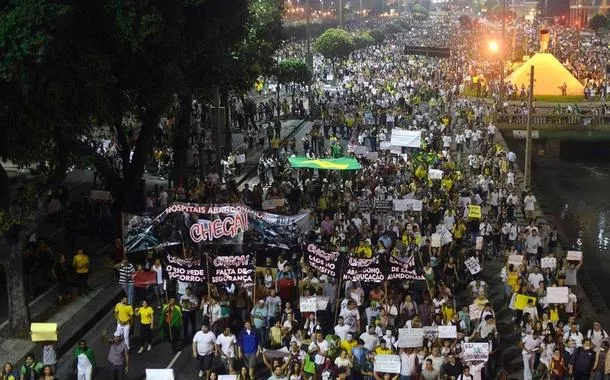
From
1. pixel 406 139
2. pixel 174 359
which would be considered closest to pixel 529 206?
pixel 406 139

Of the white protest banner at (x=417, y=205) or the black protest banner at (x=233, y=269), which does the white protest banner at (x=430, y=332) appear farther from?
the white protest banner at (x=417, y=205)

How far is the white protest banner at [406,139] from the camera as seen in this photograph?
36000 millimetres

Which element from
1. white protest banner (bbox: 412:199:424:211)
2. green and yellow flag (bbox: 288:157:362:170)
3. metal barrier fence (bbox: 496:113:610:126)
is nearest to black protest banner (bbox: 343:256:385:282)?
white protest banner (bbox: 412:199:424:211)

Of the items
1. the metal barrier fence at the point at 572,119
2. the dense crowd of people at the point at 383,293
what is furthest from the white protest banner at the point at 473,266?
the metal barrier fence at the point at 572,119

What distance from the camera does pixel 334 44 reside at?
86.9 metres

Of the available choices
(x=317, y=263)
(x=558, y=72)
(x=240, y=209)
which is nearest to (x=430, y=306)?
(x=317, y=263)

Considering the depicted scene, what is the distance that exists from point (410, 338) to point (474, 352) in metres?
1.16

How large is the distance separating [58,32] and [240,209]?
19.3 feet

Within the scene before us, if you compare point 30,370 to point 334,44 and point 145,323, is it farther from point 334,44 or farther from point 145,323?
point 334,44

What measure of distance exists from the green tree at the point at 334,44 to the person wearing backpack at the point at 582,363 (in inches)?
2833

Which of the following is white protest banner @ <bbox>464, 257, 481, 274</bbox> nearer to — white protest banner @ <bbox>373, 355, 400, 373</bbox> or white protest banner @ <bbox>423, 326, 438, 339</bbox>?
white protest banner @ <bbox>423, 326, 438, 339</bbox>

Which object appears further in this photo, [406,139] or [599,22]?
[599,22]

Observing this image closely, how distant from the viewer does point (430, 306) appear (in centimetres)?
1908

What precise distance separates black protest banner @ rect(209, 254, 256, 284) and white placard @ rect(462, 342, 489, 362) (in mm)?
4885
